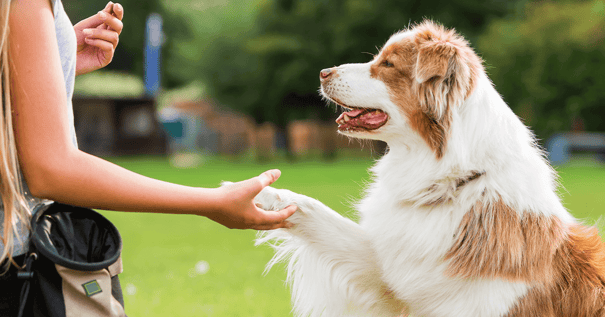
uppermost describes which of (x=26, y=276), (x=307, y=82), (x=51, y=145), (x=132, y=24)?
(x=51, y=145)

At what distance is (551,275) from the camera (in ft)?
7.50

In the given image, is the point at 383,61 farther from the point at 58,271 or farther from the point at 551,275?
the point at 58,271

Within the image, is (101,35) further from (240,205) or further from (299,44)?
(299,44)

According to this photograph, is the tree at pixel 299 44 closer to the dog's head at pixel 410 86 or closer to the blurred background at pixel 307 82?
the blurred background at pixel 307 82

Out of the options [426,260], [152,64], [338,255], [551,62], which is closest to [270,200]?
[338,255]

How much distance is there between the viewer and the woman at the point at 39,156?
1.26 metres

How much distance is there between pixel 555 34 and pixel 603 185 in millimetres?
12308

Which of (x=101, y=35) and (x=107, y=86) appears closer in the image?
(x=101, y=35)

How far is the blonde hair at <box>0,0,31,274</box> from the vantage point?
124 cm

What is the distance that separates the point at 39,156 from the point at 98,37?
0.77 m

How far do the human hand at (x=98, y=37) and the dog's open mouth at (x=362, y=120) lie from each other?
4.30ft

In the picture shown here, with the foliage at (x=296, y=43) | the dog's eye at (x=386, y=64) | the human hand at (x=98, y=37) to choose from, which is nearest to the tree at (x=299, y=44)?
the foliage at (x=296, y=43)

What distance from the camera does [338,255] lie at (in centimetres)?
269

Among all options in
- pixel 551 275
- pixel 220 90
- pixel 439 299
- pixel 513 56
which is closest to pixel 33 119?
pixel 439 299
